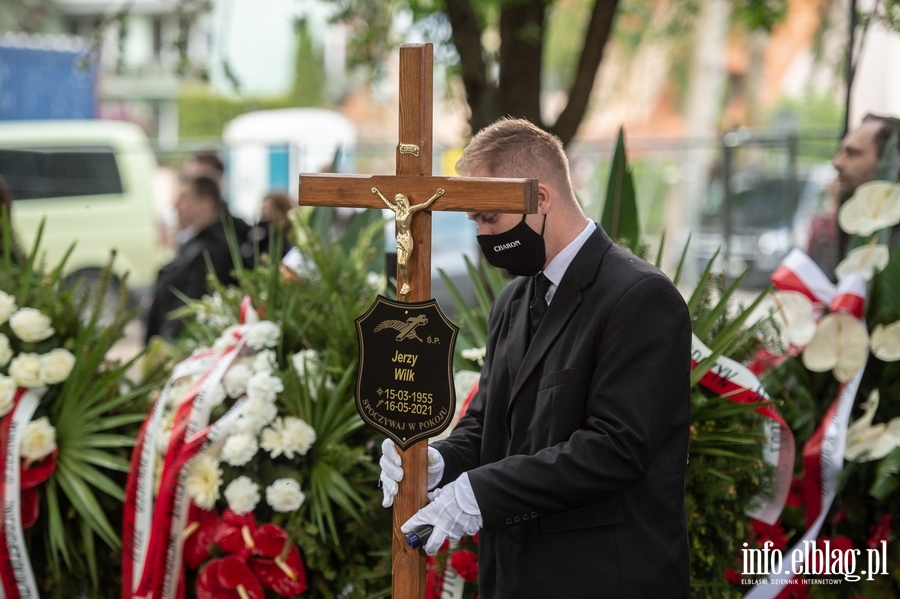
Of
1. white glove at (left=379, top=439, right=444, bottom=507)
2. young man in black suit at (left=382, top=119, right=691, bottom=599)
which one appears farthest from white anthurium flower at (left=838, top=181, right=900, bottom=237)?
white glove at (left=379, top=439, right=444, bottom=507)

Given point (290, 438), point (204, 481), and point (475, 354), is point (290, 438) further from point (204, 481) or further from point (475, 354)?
point (475, 354)

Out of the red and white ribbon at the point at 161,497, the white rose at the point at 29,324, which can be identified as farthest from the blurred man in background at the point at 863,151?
the white rose at the point at 29,324

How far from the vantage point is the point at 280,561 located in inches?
124

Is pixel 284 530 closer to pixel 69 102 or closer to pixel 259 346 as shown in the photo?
pixel 259 346

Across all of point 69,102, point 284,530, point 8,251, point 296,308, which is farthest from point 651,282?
point 69,102

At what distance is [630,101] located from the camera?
2434cm

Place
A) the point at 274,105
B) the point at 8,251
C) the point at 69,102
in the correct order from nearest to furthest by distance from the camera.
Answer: the point at 8,251 → the point at 69,102 → the point at 274,105

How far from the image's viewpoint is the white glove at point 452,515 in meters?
2.06

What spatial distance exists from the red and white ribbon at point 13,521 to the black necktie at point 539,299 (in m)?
2.05

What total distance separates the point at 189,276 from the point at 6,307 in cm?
189

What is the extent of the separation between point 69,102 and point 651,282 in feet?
42.9

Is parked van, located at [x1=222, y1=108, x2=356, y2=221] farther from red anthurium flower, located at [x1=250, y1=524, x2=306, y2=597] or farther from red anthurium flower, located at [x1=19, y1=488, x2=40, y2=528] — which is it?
red anthurium flower, located at [x1=250, y1=524, x2=306, y2=597]

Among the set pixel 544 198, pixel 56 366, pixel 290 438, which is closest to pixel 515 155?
pixel 544 198

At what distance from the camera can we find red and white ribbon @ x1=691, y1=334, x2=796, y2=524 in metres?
3.15
